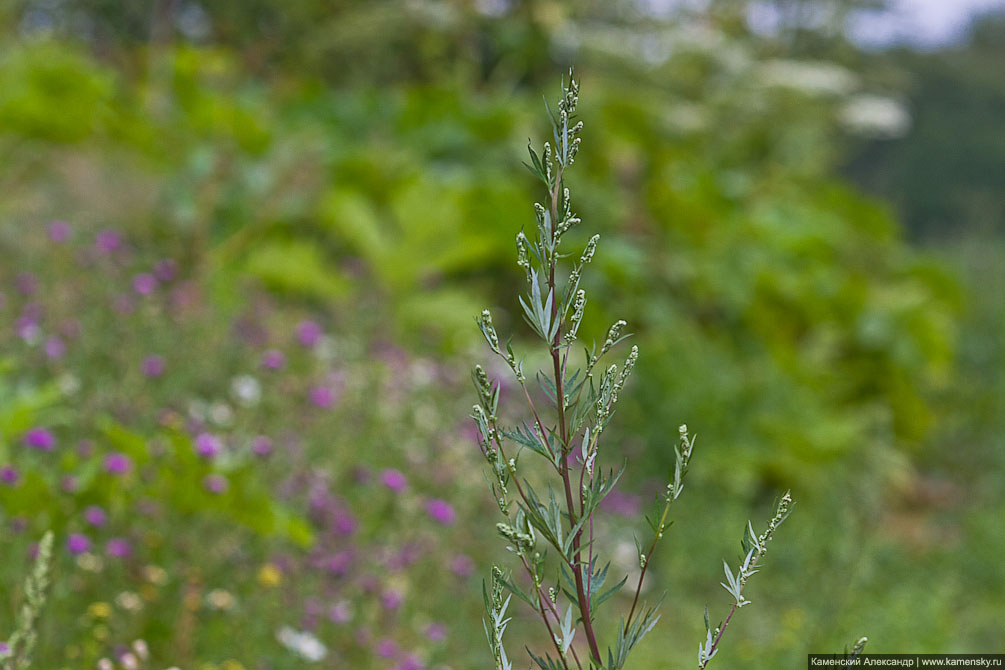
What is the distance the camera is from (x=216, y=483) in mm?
1673

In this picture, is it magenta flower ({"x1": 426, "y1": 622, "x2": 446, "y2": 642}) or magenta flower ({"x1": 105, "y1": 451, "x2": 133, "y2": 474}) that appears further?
magenta flower ({"x1": 426, "y1": 622, "x2": 446, "y2": 642})

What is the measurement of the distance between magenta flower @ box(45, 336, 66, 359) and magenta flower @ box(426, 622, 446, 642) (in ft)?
3.82

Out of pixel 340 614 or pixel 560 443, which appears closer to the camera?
pixel 560 443

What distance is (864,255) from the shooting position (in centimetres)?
594

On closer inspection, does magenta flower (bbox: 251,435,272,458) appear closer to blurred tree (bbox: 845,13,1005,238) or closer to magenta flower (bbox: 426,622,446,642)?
magenta flower (bbox: 426,622,446,642)

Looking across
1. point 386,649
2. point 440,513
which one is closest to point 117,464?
point 386,649

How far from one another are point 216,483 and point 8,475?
332 mm

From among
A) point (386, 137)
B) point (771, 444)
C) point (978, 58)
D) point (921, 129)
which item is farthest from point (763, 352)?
point (978, 58)

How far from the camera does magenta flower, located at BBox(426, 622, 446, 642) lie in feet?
6.38

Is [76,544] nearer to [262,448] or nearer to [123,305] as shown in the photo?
[262,448]

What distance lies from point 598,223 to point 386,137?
1551 millimetres

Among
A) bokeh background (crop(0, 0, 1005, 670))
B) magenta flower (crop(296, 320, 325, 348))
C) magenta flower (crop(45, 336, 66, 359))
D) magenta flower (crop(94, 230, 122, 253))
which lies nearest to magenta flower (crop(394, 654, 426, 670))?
bokeh background (crop(0, 0, 1005, 670))

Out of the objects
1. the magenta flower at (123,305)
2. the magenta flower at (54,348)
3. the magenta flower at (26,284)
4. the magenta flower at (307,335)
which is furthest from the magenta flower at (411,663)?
the magenta flower at (26,284)

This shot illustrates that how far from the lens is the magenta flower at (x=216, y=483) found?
167cm
